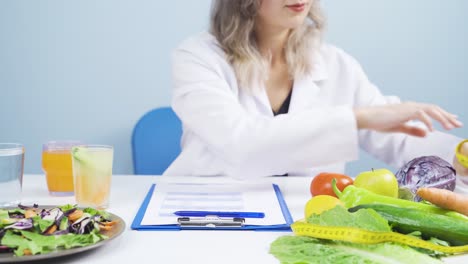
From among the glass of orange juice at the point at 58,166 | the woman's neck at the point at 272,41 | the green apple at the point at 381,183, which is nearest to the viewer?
the green apple at the point at 381,183

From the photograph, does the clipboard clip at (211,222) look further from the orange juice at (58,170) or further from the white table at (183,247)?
the orange juice at (58,170)

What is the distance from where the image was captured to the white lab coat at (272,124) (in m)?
1.43

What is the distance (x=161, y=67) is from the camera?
2623 mm

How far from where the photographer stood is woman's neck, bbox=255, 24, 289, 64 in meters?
1.93

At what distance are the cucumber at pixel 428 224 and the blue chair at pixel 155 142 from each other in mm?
1494

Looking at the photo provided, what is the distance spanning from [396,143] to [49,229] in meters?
1.23

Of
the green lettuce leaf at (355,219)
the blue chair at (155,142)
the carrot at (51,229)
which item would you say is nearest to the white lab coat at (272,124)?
the blue chair at (155,142)

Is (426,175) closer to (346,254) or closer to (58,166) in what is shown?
(346,254)

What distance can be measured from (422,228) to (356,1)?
6.57 feet

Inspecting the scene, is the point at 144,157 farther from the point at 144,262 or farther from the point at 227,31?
the point at 144,262

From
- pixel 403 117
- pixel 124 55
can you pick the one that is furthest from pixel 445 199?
pixel 124 55

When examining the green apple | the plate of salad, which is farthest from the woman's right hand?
the plate of salad

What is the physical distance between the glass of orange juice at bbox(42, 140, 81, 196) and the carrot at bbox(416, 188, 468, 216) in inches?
29.9

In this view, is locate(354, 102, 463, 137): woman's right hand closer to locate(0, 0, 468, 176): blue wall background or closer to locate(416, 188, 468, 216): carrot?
locate(416, 188, 468, 216): carrot
